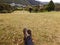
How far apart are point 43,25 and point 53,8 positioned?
12.0 meters

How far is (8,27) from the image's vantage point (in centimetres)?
784

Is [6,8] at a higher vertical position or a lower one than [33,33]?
lower

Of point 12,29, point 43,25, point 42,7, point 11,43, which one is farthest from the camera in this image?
point 42,7

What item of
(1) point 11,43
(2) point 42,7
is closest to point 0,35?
(1) point 11,43

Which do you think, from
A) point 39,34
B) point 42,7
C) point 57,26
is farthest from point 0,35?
point 42,7

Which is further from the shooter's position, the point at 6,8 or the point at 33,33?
the point at 6,8

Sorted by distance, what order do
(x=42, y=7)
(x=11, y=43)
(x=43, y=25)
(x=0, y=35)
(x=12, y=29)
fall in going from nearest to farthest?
(x=11, y=43), (x=0, y=35), (x=12, y=29), (x=43, y=25), (x=42, y=7)

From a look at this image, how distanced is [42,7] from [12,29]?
41.6 feet

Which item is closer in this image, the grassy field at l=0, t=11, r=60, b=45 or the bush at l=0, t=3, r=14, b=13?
the grassy field at l=0, t=11, r=60, b=45

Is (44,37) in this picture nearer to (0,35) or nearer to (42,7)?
(0,35)

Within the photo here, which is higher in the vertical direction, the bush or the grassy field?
the grassy field

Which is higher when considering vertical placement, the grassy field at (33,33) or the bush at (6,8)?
the grassy field at (33,33)

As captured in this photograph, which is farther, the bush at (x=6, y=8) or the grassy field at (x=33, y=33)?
the bush at (x=6, y=8)

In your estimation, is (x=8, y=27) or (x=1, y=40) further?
(x=8, y=27)
